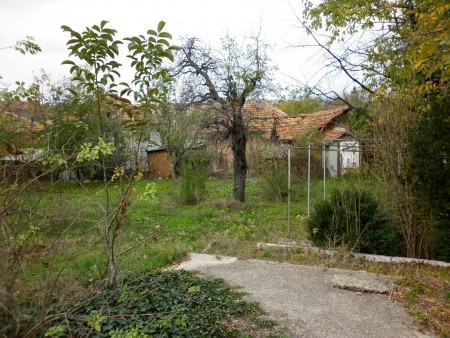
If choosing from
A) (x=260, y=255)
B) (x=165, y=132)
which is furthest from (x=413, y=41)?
(x=165, y=132)

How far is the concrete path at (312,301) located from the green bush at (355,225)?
3.45ft

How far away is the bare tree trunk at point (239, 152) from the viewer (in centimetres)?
1270

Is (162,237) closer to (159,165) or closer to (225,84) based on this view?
(225,84)

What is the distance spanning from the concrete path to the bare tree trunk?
7.02 meters

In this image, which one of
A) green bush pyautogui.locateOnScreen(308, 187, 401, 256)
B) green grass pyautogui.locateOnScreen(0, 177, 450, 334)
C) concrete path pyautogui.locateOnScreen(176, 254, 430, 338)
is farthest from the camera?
green bush pyautogui.locateOnScreen(308, 187, 401, 256)

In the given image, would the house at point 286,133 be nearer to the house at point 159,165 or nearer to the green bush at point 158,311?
the house at point 159,165

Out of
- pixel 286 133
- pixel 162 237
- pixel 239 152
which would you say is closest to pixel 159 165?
pixel 286 133

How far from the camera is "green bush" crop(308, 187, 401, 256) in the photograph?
6563mm

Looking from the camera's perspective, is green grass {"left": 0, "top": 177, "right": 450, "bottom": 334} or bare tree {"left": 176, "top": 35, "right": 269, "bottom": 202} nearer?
green grass {"left": 0, "top": 177, "right": 450, "bottom": 334}

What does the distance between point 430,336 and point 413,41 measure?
3.81 meters

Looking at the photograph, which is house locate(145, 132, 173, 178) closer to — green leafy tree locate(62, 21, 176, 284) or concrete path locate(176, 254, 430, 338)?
concrete path locate(176, 254, 430, 338)

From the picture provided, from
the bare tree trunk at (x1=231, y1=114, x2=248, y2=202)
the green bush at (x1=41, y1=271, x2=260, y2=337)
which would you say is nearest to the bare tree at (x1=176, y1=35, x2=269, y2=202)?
the bare tree trunk at (x1=231, y1=114, x2=248, y2=202)

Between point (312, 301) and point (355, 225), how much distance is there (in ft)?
8.33

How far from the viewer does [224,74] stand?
1247 cm
